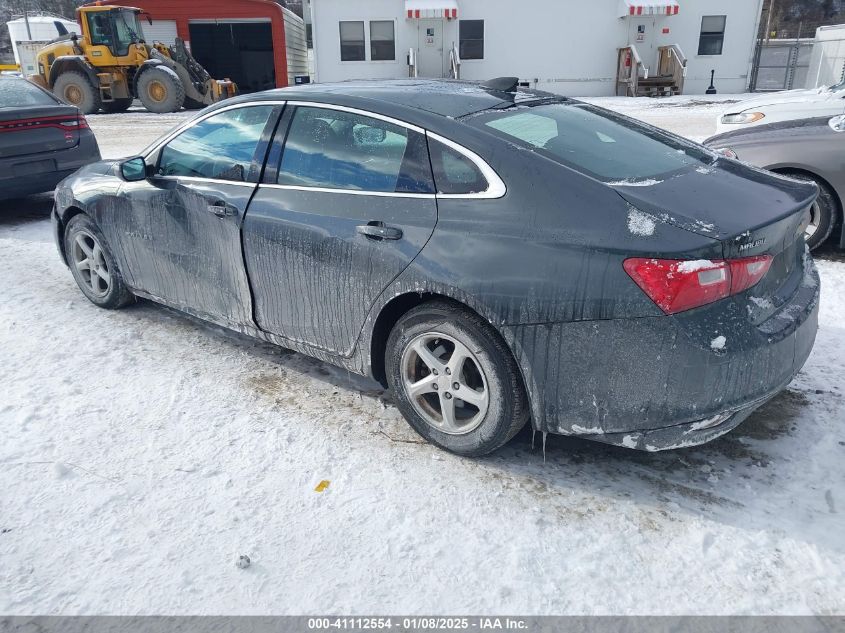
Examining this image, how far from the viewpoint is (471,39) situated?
23.5m

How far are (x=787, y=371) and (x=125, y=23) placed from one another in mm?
20813

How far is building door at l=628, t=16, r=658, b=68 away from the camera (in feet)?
75.6

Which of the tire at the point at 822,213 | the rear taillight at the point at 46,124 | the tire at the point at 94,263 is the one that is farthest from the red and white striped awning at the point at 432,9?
the tire at the point at 94,263

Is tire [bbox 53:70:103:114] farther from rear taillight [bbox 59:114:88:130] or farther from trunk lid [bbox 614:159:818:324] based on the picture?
trunk lid [bbox 614:159:818:324]

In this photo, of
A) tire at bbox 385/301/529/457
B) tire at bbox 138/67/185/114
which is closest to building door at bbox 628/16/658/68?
tire at bbox 138/67/185/114

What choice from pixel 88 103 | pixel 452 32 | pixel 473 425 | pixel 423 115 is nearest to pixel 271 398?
pixel 473 425

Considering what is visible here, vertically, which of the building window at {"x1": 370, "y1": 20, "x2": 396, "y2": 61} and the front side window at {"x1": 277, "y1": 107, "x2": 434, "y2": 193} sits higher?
the building window at {"x1": 370, "y1": 20, "x2": 396, "y2": 61}

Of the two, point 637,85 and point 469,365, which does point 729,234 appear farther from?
point 637,85

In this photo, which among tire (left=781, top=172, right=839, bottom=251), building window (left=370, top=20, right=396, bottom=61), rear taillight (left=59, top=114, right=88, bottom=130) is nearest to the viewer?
tire (left=781, top=172, right=839, bottom=251)

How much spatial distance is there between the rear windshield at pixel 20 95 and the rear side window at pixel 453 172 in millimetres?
6371

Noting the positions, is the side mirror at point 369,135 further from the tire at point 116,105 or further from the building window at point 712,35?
the building window at point 712,35

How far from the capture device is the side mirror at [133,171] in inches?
157

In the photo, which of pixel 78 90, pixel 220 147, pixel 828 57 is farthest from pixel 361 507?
pixel 828 57

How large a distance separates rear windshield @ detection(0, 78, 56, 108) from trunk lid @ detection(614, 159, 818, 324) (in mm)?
7227
